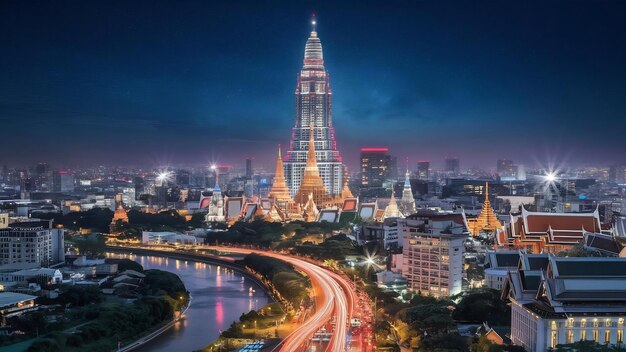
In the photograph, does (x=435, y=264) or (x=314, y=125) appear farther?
(x=314, y=125)

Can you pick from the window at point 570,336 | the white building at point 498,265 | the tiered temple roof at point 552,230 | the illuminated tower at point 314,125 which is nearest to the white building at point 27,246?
the white building at point 498,265

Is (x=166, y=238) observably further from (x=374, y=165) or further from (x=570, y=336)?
(x=374, y=165)

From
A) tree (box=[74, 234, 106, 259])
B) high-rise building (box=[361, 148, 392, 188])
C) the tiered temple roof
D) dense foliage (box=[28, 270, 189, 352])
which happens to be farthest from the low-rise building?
high-rise building (box=[361, 148, 392, 188])

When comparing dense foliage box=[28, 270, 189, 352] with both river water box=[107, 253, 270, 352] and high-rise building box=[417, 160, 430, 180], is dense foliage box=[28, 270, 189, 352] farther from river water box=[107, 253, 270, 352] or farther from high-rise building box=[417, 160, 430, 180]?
high-rise building box=[417, 160, 430, 180]

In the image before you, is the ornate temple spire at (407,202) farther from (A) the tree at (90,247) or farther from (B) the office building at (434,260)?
(B) the office building at (434,260)

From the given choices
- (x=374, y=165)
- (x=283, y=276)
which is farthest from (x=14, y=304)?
(x=374, y=165)

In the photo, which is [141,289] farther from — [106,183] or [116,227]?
[106,183]
